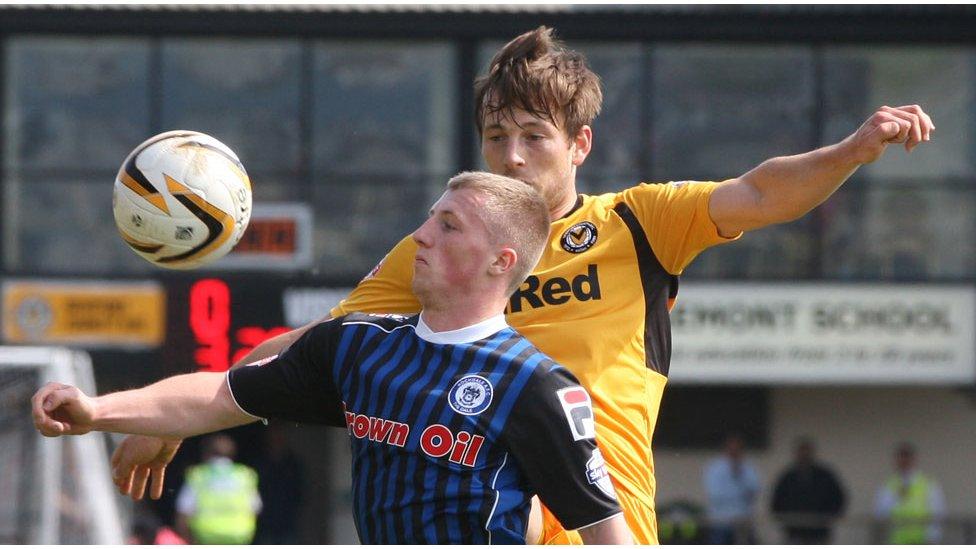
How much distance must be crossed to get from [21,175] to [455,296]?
591 inches

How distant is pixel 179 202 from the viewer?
4.14 m

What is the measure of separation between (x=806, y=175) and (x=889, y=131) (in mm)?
251

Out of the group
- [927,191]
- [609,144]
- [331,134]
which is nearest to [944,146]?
[927,191]

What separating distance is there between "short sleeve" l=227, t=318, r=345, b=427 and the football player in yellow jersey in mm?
213

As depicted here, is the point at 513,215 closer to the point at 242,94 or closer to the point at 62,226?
Answer: the point at 242,94

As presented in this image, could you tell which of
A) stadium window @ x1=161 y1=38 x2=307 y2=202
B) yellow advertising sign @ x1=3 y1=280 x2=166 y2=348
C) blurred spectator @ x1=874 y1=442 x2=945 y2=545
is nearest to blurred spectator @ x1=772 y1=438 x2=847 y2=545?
blurred spectator @ x1=874 y1=442 x2=945 y2=545

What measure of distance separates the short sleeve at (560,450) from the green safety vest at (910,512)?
12.1 meters

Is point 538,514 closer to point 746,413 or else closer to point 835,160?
point 835,160

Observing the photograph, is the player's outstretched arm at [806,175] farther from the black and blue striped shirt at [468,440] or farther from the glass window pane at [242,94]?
the glass window pane at [242,94]

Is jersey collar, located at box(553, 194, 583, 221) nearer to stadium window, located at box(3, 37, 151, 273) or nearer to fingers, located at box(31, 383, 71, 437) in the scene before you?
fingers, located at box(31, 383, 71, 437)

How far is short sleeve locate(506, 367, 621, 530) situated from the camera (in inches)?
130

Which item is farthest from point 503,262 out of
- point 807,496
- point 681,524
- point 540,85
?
point 807,496

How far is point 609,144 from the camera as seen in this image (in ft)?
55.6

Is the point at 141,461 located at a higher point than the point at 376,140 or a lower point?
lower
